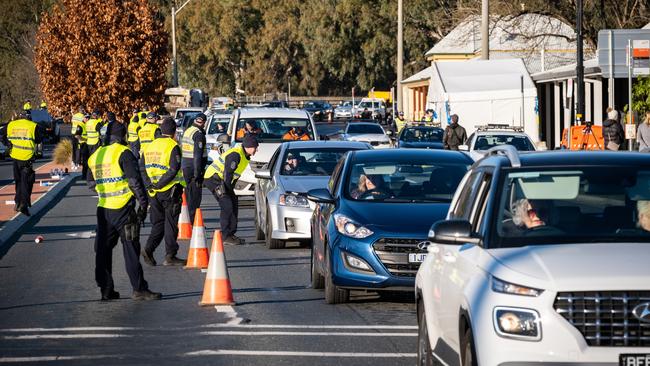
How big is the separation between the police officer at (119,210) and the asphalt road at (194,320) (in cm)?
25

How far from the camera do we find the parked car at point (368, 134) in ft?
158

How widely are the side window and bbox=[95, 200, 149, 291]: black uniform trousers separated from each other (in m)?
5.56

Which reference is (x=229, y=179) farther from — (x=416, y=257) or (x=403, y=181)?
(x=416, y=257)

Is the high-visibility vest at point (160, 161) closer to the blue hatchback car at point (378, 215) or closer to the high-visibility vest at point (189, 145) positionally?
the blue hatchback car at point (378, 215)

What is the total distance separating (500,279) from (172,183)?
1075cm

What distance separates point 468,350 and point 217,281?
6.41 metres

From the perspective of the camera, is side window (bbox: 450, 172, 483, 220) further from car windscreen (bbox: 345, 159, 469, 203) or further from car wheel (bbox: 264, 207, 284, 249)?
car wheel (bbox: 264, 207, 284, 249)

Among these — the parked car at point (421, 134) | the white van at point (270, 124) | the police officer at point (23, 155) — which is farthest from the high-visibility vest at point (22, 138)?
the parked car at point (421, 134)

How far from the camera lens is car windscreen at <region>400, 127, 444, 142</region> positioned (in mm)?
41656

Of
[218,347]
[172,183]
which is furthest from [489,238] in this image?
[172,183]

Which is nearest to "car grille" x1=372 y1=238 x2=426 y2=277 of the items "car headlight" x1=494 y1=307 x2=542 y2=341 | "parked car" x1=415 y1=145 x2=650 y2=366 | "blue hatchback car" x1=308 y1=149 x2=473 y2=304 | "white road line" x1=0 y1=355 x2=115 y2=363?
"blue hatchback car" x1=308 y1=149 x2=473 y2=304

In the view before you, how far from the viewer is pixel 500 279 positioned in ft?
22.6

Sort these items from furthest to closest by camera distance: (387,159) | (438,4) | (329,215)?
(438,4), (387,159), (329,215)

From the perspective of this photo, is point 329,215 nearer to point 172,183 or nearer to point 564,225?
point 172,183
